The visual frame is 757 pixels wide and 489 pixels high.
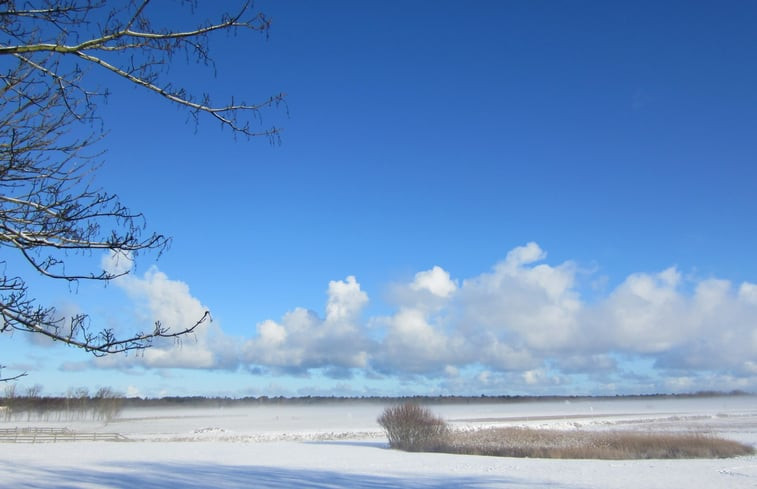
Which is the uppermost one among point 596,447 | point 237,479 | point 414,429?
point 414,429

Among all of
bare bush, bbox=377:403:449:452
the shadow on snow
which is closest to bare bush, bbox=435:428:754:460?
bare bush, bbox=377:403:449:452

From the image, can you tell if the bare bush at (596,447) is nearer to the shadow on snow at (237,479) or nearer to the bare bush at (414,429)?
the bare bush at (414,429)

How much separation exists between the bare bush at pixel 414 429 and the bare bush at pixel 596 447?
1456mm

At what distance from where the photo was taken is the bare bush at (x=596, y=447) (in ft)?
122

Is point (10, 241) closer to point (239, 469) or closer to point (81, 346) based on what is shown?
point (81, 346)

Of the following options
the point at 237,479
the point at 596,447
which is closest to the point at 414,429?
the point at 596,447

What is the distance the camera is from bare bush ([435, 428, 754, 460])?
122 ft

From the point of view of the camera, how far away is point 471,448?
4116 cm

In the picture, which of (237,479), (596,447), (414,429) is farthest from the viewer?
(414,429)

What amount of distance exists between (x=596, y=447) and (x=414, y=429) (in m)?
14.2

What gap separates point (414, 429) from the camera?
1880 inches

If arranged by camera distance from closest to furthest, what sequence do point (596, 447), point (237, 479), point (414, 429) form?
point (237, 479)
point (596, 447)
point (414, 429)

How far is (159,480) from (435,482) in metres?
11.4

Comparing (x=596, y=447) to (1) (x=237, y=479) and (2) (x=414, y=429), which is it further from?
(1) (x=237, y=479)
